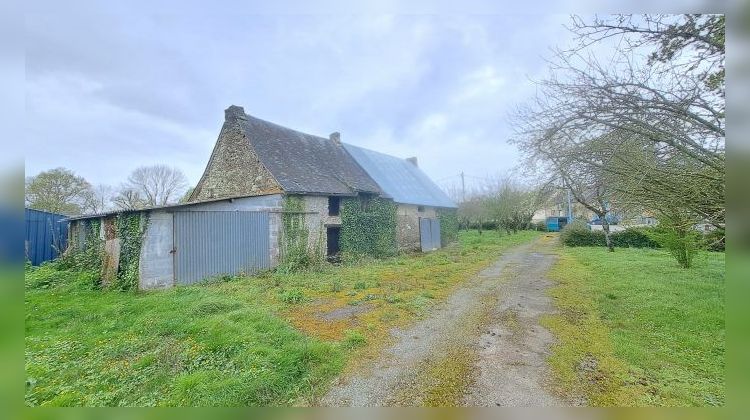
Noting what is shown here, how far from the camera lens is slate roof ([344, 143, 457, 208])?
20.1 m

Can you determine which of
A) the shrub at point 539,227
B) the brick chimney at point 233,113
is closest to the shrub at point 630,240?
the shrub at point 539,227

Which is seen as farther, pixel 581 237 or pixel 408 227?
pixel 581 237

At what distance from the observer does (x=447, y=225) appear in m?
24.8

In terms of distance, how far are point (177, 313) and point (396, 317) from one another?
4496mm

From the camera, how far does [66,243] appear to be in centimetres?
1391

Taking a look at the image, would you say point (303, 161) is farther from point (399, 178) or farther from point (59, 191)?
point (59, 191)

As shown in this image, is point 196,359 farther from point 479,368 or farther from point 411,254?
point 411,254

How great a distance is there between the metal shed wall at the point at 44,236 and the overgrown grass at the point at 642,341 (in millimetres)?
18589

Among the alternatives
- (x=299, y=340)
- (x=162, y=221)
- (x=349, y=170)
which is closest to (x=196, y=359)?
(x=299, y=340)

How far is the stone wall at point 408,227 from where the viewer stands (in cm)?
1945

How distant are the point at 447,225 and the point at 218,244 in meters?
17.6

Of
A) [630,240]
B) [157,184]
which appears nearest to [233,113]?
[157,184]

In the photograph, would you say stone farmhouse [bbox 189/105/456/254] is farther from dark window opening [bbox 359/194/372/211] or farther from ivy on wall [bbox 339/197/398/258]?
ivy on wall [bbox 339/197/398/258]

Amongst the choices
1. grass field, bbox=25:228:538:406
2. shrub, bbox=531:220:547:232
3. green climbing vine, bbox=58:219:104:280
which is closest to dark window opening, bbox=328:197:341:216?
grass field, bbox=25:228:538:406
